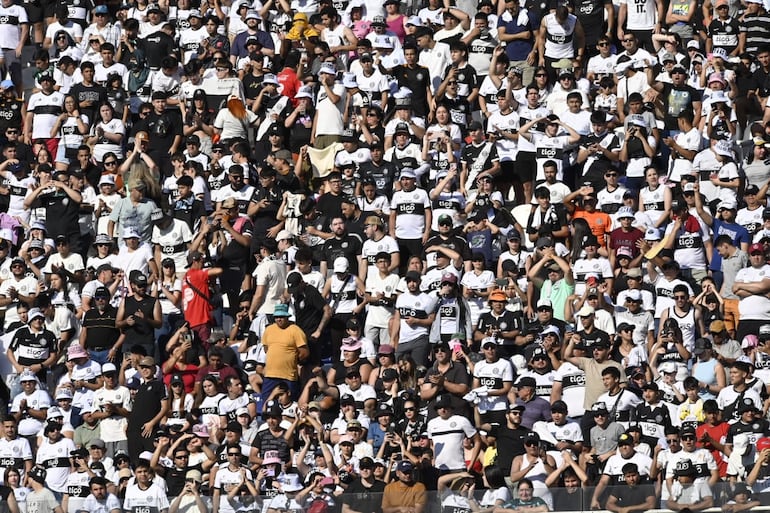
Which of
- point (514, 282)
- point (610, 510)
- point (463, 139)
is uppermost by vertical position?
point (463, 139)

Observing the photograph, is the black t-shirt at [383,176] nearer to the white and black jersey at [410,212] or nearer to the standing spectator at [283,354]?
the white and black jersey at [410,212]

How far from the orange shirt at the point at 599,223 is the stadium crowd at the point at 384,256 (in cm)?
7

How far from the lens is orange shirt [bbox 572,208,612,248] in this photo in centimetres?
2486

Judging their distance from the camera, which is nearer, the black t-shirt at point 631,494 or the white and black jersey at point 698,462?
the black t-shirt at point 631,494

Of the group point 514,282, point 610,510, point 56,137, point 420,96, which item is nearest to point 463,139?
point 420,96

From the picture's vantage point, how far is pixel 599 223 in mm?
24906

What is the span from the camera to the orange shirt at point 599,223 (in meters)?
24.9

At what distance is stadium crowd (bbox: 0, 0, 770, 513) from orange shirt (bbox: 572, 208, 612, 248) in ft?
0.21

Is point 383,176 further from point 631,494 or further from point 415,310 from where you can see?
point 631,494

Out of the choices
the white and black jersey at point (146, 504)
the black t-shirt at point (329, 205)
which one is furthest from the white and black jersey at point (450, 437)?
the black t-shirt at point (329, 205)

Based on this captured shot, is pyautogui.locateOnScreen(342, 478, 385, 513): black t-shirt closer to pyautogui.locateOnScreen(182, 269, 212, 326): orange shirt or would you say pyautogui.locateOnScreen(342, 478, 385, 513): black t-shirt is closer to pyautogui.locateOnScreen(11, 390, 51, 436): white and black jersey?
pyautogui.locateOnScreen(182, 269, 212, 326): orange shirt

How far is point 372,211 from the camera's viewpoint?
2555 centimetres

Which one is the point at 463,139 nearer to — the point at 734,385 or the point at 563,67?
the point at 563,67

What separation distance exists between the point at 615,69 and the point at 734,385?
233 inches
